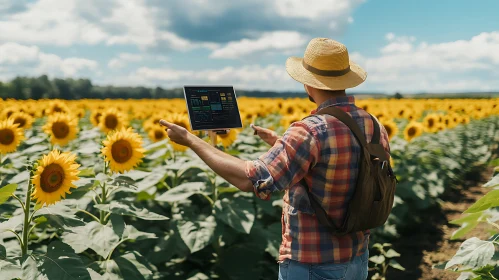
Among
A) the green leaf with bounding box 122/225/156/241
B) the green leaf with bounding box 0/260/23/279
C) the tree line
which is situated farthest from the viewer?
the tree line

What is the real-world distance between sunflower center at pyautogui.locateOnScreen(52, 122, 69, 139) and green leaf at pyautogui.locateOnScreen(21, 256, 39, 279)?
2891 mm

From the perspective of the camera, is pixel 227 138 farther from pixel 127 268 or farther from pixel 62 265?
pixel 62 265

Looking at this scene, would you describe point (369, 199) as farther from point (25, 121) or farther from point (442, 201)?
point (442, 201)

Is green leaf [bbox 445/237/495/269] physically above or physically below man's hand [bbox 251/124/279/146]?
below

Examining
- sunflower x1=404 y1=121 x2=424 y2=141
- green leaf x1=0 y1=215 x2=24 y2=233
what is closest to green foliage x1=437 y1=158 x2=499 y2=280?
green leaf x1=0 y1=215 x2=24 y2=233

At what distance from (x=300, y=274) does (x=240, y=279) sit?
194cm

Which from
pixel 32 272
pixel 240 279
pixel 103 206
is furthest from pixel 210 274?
pixel 32 272

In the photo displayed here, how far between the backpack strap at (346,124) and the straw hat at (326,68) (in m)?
0.15

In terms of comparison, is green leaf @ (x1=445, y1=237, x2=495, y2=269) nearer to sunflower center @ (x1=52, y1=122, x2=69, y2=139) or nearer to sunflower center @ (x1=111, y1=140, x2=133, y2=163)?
sunflower center @ (x1=111, y1=140, x2=133, y2=163)

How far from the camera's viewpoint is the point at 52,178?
9.97 ft

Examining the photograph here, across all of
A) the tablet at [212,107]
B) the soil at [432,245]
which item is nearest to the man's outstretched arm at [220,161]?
the tablet at [212,107]

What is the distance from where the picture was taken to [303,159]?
7.65 feet

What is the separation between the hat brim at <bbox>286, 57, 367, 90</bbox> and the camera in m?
2.57

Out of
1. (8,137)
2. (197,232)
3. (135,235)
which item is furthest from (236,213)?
(8,137)
